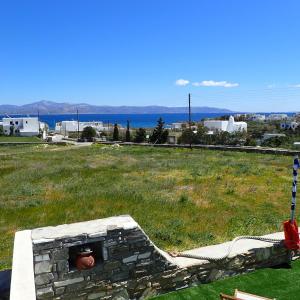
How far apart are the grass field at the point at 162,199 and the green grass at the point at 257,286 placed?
2.25m

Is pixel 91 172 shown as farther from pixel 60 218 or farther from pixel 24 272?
pixel 24 272

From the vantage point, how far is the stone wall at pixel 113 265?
568 centimetres

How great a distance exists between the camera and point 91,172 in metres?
22.2

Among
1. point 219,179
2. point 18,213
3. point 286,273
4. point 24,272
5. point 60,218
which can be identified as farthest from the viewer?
point 219,179

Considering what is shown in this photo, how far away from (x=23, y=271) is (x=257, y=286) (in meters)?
4.08

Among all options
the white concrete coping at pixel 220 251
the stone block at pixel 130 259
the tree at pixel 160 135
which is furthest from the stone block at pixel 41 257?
the tree at pixel 160 135

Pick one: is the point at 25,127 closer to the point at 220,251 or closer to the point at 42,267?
the point at 220,251

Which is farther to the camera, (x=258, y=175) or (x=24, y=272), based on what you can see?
(x=258, y=175)

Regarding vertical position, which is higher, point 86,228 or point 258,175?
point 86,228

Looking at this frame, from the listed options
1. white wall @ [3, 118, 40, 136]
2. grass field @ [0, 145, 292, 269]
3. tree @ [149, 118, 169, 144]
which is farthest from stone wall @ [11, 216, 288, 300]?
white wall @ [3, 118, 40, 136]

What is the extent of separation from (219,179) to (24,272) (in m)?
14.8

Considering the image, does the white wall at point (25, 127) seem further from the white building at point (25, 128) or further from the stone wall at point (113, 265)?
the stone wall at point (113, 265)

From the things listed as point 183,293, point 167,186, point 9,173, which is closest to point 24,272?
point 183,293

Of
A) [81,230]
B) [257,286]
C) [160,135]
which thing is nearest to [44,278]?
[81,230]
